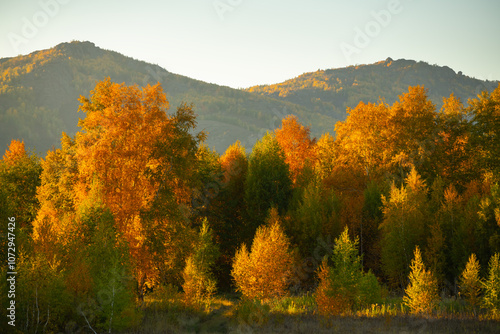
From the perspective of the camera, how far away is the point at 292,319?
22.1 m

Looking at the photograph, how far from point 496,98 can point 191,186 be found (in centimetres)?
3304

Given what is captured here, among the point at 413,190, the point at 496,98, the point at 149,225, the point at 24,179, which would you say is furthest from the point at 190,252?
the point at 496,98

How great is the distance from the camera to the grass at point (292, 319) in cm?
1858

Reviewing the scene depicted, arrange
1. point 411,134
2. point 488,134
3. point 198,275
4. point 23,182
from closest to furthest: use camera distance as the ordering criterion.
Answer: point 198,275 < point 488,134 < point 411,134 < point 23,182

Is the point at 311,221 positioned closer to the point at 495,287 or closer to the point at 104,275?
the point at 495,287

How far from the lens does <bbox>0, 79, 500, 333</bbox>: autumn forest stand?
19.2m

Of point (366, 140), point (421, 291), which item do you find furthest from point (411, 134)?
point (421, 291)

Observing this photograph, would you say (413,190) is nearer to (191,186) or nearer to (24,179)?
(191,186)

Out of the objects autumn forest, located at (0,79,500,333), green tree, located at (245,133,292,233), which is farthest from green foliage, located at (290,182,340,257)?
green tree, located at (245,133,292,233)

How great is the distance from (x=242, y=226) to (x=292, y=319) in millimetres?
19305

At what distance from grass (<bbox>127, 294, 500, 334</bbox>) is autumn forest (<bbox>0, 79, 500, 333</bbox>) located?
19 centimetres

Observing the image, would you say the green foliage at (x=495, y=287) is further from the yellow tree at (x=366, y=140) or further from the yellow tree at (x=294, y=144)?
the yellow tree at (x=294, y=144)

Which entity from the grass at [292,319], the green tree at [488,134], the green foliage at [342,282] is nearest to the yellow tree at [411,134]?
the green tree at [488,134]

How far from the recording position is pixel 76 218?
70.9 ft
